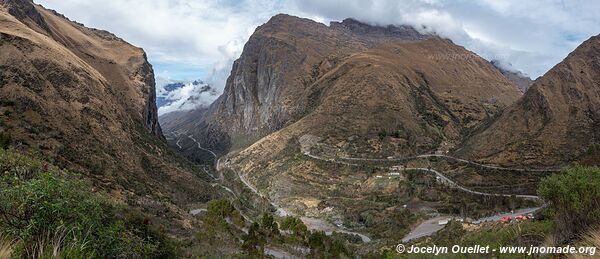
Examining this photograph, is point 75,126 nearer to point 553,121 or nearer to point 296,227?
point 296,227

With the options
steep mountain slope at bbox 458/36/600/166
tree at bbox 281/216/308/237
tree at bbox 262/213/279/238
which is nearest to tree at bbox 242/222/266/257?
tree at bbox 262/213/279/238

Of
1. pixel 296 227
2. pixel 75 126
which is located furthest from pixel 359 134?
pixel 75 126

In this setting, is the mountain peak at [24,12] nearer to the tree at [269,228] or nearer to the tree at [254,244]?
the tree at [269,228]

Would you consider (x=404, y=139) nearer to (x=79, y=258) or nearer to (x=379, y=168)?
(x=379, y=168)

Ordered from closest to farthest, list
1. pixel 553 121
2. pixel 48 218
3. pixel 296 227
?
pixel 48 218, pixel 296 227, pixel 553 121

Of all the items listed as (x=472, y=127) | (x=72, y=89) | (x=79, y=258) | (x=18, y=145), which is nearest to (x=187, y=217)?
(x=18, y=145)

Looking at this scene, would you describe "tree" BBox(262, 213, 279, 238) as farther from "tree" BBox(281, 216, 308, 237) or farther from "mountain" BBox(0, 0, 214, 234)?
"mountain" BBox(0, 0, 214, 234)
